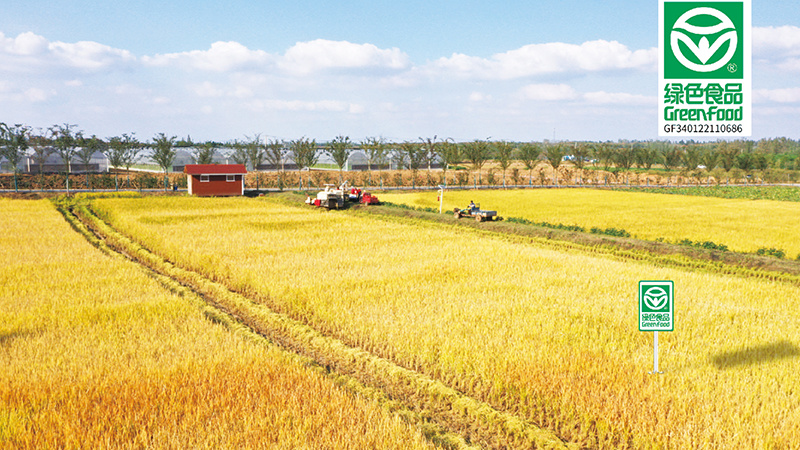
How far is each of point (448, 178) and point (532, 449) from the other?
219 ft

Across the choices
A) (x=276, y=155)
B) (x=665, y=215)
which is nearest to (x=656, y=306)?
(x=665, y=215)

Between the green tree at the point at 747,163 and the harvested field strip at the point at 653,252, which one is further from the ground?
the green tree at the point at 747,163

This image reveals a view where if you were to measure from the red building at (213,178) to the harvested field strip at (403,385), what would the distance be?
3674cm

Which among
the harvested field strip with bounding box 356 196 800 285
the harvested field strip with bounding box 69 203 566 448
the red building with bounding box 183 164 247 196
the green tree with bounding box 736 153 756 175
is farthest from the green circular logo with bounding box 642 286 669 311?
the green tree with bounding box 736 153 756 175

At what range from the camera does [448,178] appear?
72875mm

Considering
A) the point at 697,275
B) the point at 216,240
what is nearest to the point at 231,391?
the point at 697,275

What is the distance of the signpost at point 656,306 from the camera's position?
25.8 ft

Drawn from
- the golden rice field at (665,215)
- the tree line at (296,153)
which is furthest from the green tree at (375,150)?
the golden rice field at (665,215)

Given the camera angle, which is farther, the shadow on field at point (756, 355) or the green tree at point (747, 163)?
the green tree at point (747, 163)

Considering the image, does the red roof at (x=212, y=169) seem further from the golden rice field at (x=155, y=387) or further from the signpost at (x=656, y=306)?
the signpost at (x=656, y=306)

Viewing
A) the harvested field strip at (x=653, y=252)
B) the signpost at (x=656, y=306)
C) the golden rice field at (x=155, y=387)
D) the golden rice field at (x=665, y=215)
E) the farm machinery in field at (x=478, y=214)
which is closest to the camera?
the golden rice field at (x=155, y=387)

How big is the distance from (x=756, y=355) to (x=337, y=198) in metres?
29.8

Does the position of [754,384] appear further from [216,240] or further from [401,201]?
[401,201]

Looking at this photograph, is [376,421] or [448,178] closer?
[376,421]
